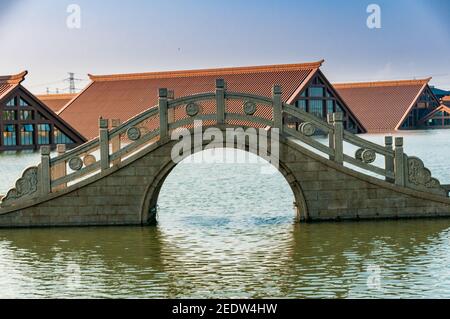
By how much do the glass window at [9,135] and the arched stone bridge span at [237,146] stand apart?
57.0 meters

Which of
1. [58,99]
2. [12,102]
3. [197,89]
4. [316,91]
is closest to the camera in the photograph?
[12,102]

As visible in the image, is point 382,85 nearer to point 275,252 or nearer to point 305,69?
point 305,69

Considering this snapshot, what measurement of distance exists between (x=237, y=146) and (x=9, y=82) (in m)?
59.1

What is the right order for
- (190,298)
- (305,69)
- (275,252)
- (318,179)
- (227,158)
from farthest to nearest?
(305,69) → (227,158) → (318,179) → (275,252) → (190,298)

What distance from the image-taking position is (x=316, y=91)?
9238 cm

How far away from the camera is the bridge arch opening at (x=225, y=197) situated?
1941cm

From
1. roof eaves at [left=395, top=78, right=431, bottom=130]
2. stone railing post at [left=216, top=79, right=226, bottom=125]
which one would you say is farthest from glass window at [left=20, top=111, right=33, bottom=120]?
stone railing post at [left=216, top=79, right=226, bottom=125]

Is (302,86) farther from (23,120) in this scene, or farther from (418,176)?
(418,176)

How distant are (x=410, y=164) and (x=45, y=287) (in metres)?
8.87

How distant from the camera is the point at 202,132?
19141mm

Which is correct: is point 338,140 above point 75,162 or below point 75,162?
above

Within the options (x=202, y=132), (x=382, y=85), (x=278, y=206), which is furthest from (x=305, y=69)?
(x=202, y=132)

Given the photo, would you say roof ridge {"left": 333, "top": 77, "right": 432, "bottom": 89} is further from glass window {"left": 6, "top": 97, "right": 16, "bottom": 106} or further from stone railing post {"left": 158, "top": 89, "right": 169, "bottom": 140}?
stone railing post {"left": 158, "top": 89, "right": 169, "bottom": 140}

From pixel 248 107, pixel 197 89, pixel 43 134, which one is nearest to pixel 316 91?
pixel 197 89
